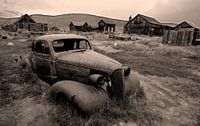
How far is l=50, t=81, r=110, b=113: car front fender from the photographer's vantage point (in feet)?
10.6

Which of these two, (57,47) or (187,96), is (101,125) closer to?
(57,47)

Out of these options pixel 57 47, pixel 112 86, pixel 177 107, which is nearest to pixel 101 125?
pixel 112 86

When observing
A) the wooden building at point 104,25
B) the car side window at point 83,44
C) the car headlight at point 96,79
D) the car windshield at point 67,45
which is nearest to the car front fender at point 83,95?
the car headlight at point 96,79

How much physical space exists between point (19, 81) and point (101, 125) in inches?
Answer: 161

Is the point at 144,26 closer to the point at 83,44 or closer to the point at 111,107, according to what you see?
the point at 83,44

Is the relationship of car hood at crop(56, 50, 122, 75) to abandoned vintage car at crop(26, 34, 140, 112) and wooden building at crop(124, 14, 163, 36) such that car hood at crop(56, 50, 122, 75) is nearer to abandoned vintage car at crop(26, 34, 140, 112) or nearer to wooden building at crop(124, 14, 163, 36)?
abandoned vintage car at crop(26, 34, 140, 112)

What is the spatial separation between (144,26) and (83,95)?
4515 centimetres

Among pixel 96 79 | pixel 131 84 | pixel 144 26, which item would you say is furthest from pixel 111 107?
pixel 144 26

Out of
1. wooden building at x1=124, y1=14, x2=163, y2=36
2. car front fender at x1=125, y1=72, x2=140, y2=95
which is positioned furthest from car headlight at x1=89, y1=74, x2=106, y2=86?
wooden building at x1=124, y1=14, x2=163, y2=36

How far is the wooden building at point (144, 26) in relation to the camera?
43812 millimetres

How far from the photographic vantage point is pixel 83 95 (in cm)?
329

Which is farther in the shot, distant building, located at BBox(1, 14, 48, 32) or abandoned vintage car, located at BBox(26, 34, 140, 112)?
distant building, located at BBox(1, 14, 48, 32)

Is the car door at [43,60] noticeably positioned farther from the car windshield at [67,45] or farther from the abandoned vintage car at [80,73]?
the car windshield at [67,45]

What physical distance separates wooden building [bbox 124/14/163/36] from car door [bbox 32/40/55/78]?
42672 millimetres
